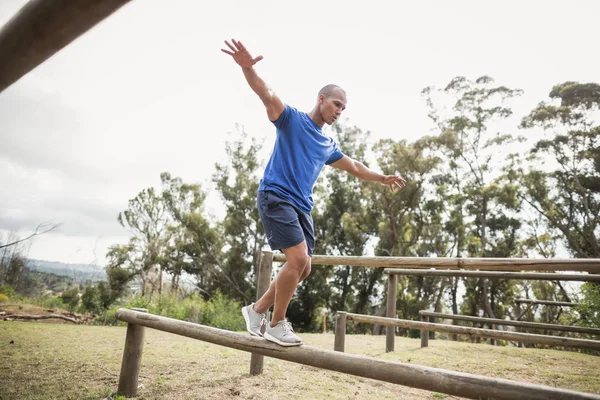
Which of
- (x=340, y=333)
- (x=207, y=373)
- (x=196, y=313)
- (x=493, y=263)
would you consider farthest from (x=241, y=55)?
(x=196, y=313)

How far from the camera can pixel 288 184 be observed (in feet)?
7.88

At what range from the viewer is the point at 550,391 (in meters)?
1.46

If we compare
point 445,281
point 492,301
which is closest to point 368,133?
point 445,281

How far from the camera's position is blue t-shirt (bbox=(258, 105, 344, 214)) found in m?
2.42

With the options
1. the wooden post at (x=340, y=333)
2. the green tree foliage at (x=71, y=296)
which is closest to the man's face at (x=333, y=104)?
the wooden post at (x=340, y=333)

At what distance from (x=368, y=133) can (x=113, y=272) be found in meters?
19.3

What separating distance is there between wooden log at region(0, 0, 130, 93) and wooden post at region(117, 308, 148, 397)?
2.68 m

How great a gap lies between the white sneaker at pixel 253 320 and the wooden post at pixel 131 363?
1.06m

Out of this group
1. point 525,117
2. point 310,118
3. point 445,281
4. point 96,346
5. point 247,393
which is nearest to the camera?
point 310,118

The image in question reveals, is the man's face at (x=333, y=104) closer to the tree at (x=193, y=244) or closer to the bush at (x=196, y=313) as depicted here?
the bush at (x=196, y=313)

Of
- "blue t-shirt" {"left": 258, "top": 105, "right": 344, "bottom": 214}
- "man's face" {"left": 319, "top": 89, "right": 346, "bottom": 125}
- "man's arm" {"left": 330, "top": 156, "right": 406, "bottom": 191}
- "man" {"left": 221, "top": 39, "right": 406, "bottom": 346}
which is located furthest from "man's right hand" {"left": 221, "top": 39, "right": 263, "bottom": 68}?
"man's arm" {"left": 330, "top": 156, "right": 406, "bottom": 191}

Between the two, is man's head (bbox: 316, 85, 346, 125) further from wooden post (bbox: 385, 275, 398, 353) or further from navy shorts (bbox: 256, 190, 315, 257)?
wooden post (bbox: 385, 275, 398, 353)

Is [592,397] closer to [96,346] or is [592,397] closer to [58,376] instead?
[58,376]

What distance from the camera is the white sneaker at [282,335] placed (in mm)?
2286
